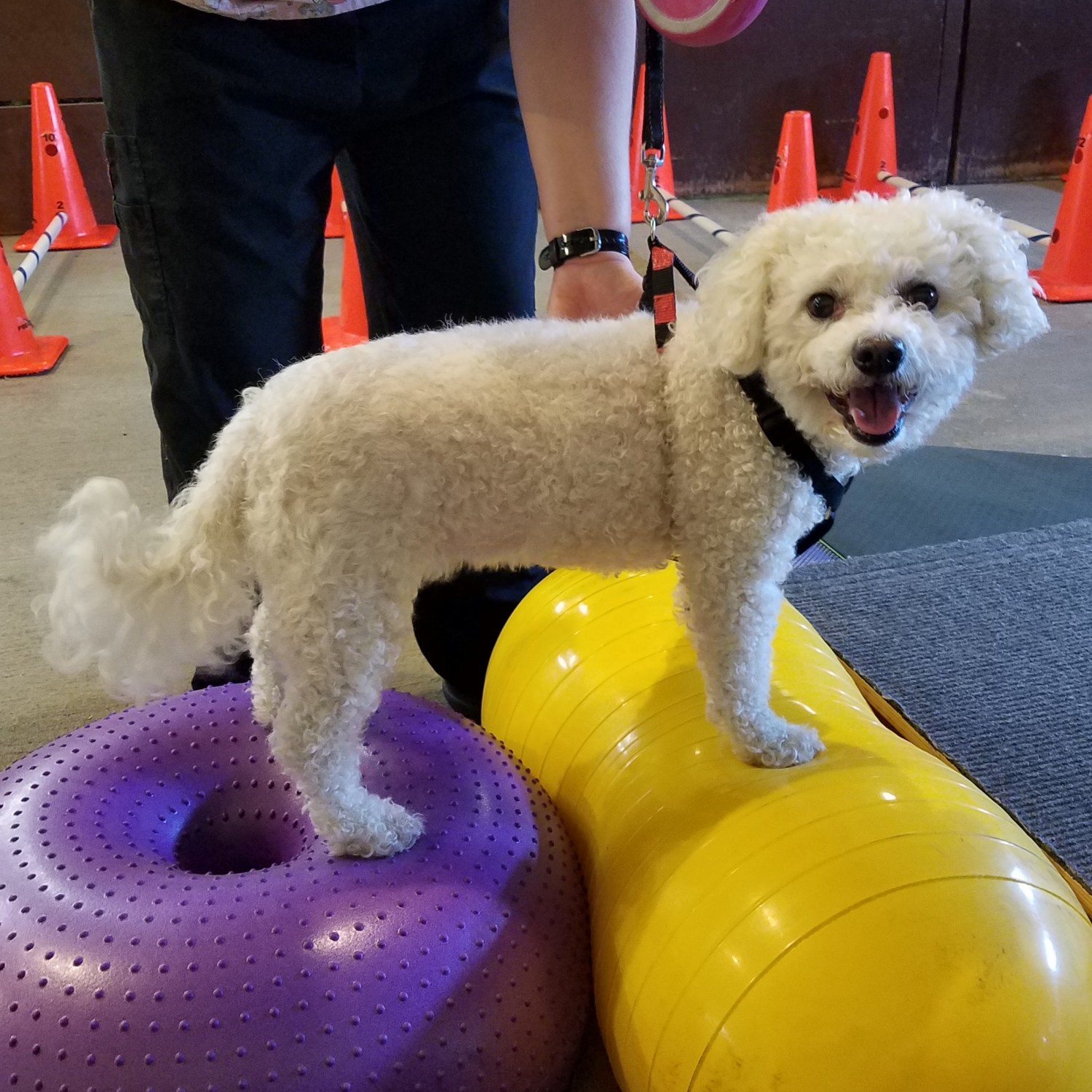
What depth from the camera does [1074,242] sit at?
324 centimetres

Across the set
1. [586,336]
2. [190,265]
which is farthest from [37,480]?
[586,336]

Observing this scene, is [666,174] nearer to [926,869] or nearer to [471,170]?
[471,170]

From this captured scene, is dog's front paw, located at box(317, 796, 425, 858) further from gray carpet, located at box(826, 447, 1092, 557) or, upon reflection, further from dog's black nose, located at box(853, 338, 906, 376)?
gray carpet, located at box(826, 447, 1092, 557)

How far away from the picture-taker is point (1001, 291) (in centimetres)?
89

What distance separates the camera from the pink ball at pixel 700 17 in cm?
124

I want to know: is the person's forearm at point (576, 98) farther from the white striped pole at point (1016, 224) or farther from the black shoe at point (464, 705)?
the white striped pole at point (1016, 224)

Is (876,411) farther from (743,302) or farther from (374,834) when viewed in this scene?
(374,834)

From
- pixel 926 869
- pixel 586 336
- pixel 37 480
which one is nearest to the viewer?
pixel 926 869

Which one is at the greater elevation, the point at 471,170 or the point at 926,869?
the point at 471,170

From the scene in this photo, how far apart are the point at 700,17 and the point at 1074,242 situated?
2.54 meters

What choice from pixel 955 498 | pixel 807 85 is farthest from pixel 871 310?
pixel 807 85

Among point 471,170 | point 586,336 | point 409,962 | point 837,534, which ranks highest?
point 471,170

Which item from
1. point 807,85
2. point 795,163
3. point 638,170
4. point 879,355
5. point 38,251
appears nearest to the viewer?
point 879,355

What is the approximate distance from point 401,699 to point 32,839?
44cm
